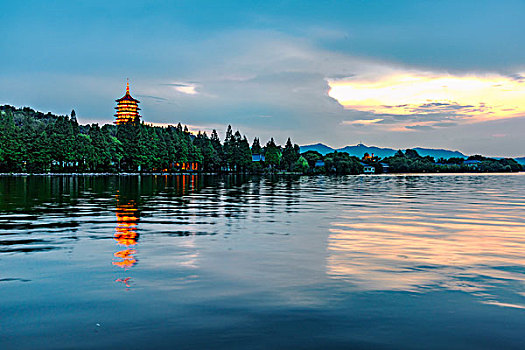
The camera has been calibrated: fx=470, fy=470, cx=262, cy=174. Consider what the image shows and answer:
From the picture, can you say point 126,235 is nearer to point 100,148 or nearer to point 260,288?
point 260,288

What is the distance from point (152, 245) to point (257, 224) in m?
7.44

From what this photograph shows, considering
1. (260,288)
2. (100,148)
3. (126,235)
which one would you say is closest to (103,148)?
(100,148)

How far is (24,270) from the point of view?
12.2 meters

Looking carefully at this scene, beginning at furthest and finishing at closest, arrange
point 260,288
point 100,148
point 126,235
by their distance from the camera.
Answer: point 100,148, point 126,235, point 260,288

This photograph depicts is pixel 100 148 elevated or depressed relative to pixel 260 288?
elevated

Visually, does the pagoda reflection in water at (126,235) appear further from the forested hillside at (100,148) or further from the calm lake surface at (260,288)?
the forested hillside at (100,148)

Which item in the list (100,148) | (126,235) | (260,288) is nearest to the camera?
(260,288)

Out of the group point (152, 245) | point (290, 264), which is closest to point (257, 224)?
point (152, 245)

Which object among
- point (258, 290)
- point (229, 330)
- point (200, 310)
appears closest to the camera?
point (229, 330)

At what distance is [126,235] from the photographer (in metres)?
18.5

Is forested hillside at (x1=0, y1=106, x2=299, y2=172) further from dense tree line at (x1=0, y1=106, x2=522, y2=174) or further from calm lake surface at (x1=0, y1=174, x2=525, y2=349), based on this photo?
calm lake surface at (x1=0, y1=174, x2=525, y2=349)

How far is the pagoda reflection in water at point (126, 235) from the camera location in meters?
13.4

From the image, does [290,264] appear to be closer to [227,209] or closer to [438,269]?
[438,269]

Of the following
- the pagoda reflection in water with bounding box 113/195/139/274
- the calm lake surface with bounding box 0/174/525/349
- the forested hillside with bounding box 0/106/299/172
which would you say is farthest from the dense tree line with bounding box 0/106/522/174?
the calm lake surface with bounding box 0/174/525/349
